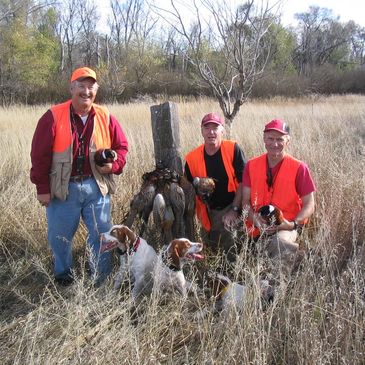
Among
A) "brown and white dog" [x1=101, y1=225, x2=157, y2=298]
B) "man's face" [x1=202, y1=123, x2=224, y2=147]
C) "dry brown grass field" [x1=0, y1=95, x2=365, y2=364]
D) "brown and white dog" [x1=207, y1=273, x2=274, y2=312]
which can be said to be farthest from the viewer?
"man's face" [x1=202, y1=123, x2=224, y2=147]

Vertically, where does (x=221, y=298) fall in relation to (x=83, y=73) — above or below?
below

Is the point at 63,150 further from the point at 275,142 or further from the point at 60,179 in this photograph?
the point at 275,142

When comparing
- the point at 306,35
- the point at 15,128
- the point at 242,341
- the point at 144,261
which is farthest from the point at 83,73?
the point at 306,35

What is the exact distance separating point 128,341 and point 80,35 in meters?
41.3

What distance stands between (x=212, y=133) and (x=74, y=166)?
1244 mm

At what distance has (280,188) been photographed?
365 centimetres

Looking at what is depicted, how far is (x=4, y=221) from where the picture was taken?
4.52m

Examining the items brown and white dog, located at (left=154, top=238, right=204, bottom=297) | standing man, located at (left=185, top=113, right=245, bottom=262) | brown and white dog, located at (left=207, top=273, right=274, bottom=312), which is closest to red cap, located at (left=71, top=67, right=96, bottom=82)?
standing man, located at (left=185, top=113, right=245, bottom=262)

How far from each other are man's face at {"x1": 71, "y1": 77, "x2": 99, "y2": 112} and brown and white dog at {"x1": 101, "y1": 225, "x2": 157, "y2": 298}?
101 centimetres

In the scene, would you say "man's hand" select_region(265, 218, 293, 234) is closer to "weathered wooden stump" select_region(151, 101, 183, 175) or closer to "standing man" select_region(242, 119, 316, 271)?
"standing man" select_region(242, 119, 316, 271)

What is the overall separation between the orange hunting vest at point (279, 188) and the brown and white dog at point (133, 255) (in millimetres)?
917

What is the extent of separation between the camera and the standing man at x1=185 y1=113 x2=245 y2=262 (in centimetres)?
393

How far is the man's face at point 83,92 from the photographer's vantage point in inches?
135

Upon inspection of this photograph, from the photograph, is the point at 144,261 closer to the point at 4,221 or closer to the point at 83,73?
the point at 83,73
